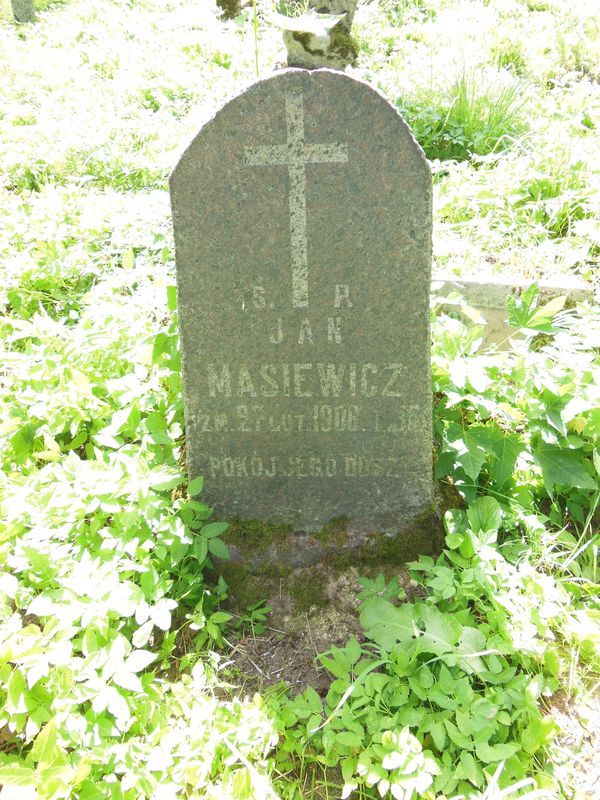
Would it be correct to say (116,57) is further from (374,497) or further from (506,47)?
(374,497)

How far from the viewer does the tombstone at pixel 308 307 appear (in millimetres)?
1825

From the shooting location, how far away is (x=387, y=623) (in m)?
1.94

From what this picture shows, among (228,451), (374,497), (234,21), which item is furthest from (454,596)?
(234,21)

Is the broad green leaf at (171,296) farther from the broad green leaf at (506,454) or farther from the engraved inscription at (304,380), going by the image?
the broad green leaf at (506,454)

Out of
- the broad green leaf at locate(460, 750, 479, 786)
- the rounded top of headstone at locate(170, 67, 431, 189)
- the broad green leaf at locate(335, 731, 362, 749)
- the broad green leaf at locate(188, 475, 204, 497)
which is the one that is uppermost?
the rounded top of headstone at locate(170, 67, 431, 189)

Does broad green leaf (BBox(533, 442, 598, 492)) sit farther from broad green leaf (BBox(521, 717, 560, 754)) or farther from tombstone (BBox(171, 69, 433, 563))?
broad green leaf (BBox(521, 717, 560, 754))

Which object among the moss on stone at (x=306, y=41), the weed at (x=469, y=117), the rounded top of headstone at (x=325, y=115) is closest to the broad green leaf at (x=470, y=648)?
the rounded top of headstone at (x=325, y=115)

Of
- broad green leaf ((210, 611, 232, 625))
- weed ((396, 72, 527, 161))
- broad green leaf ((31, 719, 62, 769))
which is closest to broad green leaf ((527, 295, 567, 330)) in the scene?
broad green leaf ((210, 611, 232, 625))

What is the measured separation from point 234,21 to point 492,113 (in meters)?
4.31

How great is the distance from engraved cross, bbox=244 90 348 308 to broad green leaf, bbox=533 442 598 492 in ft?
3.47

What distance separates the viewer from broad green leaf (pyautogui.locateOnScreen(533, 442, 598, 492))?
86.1 inches

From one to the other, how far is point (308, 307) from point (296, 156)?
0.44m

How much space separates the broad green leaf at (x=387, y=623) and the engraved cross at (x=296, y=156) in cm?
108

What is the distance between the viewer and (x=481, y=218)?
3875mm
